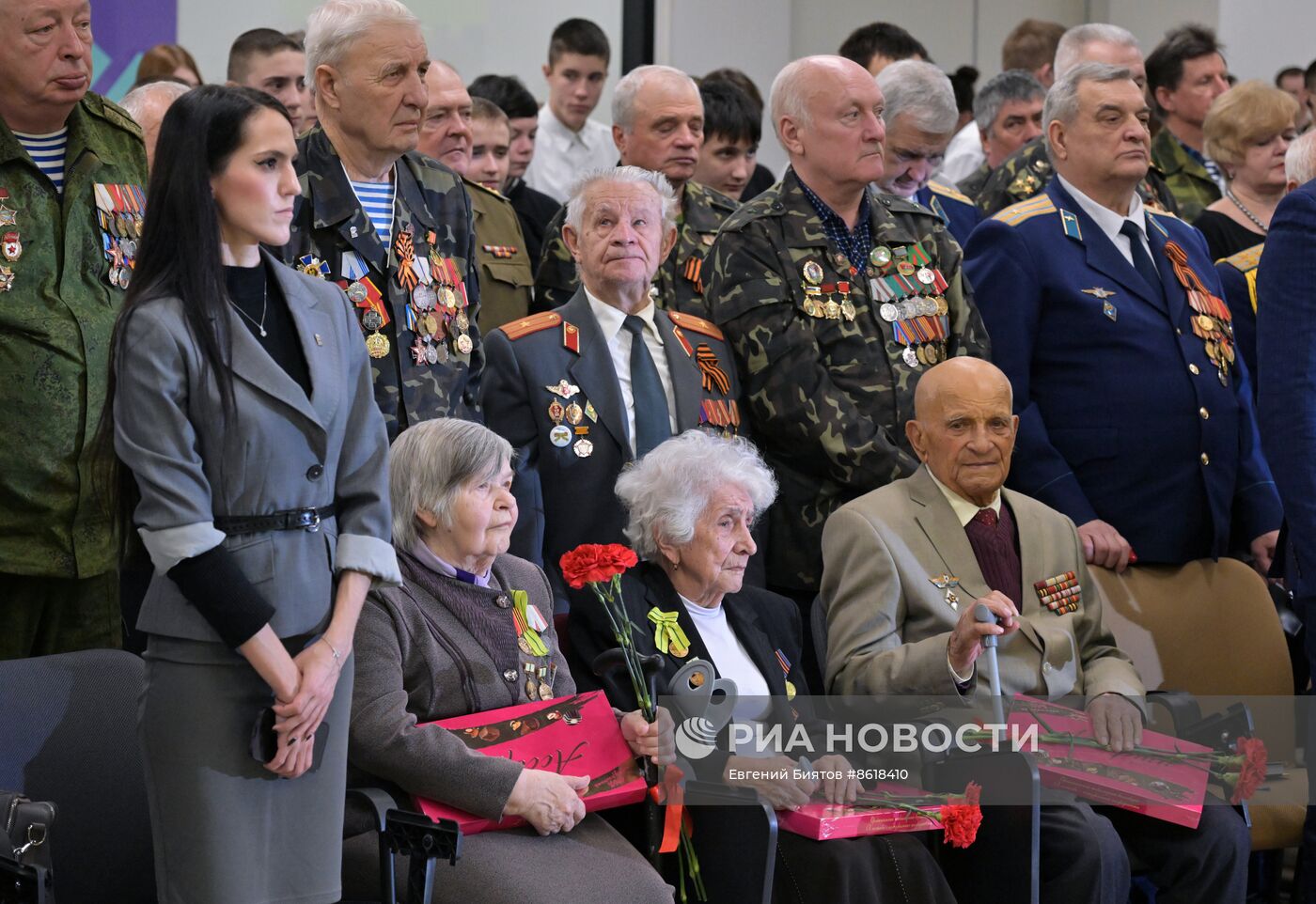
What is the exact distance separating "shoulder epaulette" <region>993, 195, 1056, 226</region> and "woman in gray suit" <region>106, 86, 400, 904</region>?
6.81 ft

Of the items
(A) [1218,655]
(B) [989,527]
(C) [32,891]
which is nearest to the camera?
(C) [32,891]

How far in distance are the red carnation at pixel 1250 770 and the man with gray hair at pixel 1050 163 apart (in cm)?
183

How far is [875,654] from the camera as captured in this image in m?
3.23

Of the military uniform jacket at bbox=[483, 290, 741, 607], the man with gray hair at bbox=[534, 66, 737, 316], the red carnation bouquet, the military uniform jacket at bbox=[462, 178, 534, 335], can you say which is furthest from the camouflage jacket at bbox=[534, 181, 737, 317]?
the red carnation bouquet

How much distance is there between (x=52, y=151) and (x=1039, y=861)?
7.22 ft

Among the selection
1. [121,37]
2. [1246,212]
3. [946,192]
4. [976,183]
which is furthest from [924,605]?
[121,37]

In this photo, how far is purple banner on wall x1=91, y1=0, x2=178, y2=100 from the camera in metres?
5.77

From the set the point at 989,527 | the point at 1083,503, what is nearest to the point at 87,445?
the point at 989,527

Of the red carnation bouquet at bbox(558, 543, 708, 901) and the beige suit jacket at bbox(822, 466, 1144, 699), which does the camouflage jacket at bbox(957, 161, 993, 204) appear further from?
the red carnation bouquet at bbox(558, 543, 708, 901)

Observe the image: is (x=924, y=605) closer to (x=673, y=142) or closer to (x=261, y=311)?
(x=261, y=311)

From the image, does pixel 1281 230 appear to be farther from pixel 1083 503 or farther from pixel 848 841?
pixel 848 841

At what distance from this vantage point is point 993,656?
3.08m

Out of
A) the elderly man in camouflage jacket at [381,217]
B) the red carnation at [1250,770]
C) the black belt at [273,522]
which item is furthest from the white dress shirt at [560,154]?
the black belt at [273,522]

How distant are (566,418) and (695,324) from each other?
0.40 m
